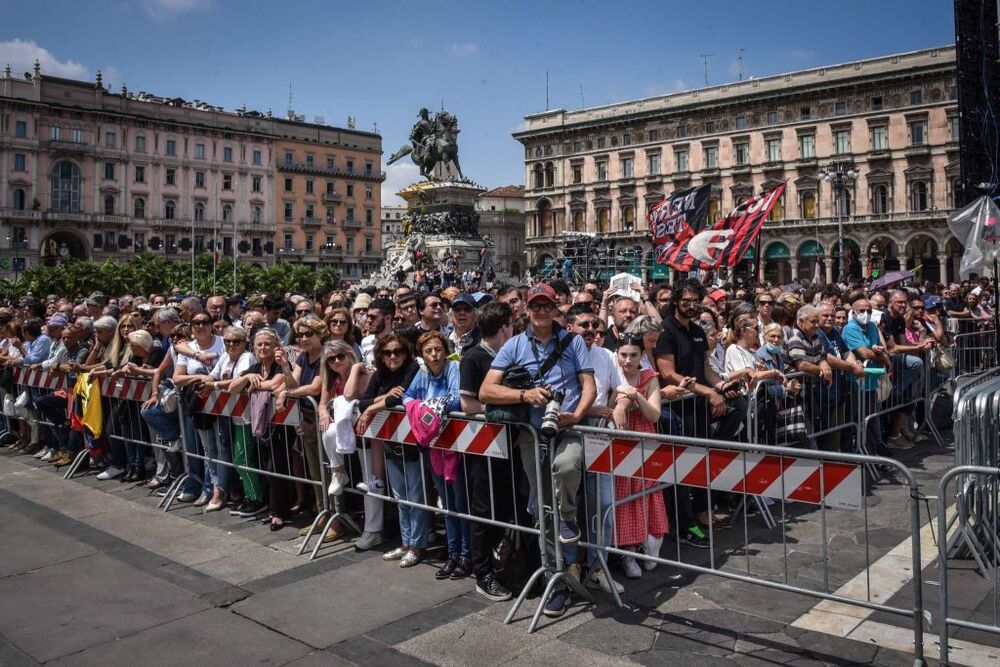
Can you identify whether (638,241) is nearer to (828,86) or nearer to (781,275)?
(781,275)

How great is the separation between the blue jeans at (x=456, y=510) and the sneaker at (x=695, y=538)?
1.78 meters

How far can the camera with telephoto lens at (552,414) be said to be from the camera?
481 centimetres

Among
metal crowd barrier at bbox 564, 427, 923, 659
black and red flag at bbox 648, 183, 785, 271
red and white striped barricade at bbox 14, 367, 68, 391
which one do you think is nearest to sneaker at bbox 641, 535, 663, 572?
metal crowd barrier at bbox 564, 427, 923, 659

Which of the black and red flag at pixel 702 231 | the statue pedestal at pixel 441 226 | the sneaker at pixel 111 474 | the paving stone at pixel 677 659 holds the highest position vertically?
the statue pedestal at pixel 441 226

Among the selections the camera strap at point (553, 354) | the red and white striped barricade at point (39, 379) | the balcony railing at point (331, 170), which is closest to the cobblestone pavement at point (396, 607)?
the camera strap at point (553, 354)

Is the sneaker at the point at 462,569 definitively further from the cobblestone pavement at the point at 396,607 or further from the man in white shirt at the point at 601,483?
the man in white shirt at the point at 601,483

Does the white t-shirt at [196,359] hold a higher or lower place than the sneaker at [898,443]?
higher

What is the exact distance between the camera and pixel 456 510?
5.84 metres

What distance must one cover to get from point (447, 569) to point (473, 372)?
58.9 inches

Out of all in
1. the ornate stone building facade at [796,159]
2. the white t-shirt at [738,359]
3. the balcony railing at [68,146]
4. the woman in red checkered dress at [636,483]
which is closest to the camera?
the woman in red checkered dress at [636,483]

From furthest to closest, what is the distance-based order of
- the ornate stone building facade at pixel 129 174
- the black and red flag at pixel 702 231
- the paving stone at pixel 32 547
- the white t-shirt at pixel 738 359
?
the ornate stone building facade at pixel 129 174 < the black and red flag at pixel 702 231 < the white t-shirt at pixel 738 359 < the paving stone at pixel 32 547

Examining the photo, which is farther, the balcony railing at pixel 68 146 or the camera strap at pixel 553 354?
the balcony railing at pixel 68 146

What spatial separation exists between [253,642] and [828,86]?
6594 cm

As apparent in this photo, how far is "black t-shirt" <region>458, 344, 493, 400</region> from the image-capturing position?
546 cm
